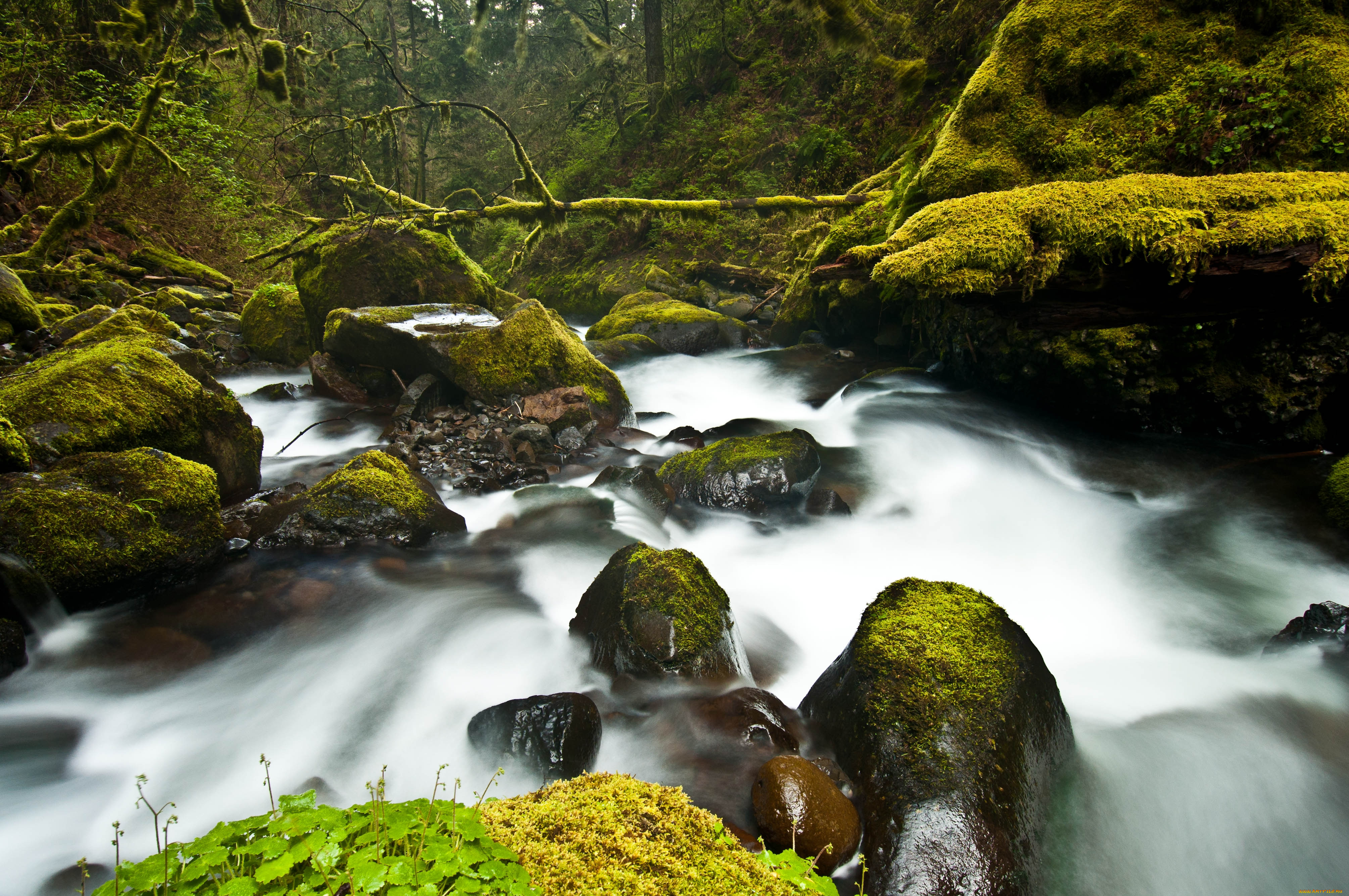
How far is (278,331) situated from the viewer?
34.2 ft

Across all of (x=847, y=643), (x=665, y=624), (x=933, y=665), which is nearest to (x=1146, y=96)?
(x=847, y=643)

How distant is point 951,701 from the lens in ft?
9.00

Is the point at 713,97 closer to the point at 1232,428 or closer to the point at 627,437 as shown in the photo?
the point at 627,437

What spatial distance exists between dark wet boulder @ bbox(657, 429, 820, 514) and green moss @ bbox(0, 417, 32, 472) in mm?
4871

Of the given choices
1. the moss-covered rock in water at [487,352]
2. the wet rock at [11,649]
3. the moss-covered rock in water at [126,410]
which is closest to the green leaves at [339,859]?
the wet rock at [11,649]

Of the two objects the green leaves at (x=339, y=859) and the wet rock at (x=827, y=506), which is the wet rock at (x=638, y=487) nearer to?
the wet rock at (x=827, y=506)

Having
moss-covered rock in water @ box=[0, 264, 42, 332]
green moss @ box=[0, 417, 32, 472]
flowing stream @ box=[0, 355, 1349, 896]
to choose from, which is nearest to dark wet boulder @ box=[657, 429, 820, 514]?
flowing stream @ box=[0, 355, 1349, 896]

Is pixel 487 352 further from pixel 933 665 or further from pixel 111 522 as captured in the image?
pixel 933 665

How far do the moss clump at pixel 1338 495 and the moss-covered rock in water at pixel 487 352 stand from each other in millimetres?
6848

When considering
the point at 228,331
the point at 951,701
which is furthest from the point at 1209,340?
the point at 228,331

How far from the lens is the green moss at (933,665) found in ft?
8.72

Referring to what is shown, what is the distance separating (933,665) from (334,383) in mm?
8779

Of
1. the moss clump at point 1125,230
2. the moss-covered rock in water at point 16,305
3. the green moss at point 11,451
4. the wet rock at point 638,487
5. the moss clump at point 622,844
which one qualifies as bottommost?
the wet rock at point 638,487

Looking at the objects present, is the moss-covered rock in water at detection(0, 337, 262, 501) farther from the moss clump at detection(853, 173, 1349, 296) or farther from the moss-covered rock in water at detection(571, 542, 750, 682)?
the moss clump at detection(853, 173, 1349, 296)
